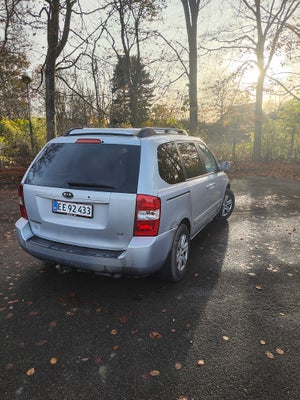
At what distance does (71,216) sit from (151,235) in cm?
89

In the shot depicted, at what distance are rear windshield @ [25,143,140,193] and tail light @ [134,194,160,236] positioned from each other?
15cm

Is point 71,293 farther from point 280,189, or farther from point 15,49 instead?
point 15,49

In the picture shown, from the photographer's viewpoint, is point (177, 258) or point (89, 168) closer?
point (89, 168)

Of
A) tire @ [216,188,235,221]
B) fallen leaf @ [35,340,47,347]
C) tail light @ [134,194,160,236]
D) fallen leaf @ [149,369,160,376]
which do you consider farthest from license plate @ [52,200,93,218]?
tire @ [216,188,235,221]

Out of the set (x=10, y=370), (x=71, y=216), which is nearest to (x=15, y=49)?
(x=71, y=216)

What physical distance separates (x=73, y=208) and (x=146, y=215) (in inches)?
31.5

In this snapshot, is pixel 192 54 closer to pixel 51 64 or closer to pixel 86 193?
pixel 51 64

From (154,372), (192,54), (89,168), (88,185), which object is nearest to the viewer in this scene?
(154,372)

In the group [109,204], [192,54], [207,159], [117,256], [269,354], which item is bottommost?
[269,354]

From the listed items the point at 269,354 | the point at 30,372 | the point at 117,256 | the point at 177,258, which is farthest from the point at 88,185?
the point at 269,354

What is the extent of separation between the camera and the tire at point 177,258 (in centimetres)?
338

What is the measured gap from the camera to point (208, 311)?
3.02 metres

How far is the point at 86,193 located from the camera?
294 cm

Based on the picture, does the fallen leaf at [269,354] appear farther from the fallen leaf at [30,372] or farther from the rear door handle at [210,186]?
the rear door handle at [210,186]
